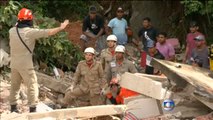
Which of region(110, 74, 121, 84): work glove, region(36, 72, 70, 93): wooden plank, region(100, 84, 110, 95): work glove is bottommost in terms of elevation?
region(36, 72, 70, 93): wooden plank

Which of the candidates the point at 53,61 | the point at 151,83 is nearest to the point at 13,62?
the point at 151,83

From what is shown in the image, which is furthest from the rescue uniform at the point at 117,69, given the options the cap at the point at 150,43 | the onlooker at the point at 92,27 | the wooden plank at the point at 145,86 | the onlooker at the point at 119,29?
the onlooker at the point at 92,27

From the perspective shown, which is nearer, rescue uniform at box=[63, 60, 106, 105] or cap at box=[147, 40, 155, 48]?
rescue uniform at box=[63, 60, 106, 105]

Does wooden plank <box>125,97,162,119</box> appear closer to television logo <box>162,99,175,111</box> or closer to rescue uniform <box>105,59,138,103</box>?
television logo <box>162,99,175,111</box>

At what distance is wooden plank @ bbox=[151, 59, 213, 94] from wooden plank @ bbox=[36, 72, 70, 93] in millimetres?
3921

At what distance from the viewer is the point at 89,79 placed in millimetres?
10578

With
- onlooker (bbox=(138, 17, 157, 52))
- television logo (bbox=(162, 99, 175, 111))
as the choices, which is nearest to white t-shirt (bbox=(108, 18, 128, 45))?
onlooker (bbox=(138, 17, 157, 52))

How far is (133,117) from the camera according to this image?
28.4 ft

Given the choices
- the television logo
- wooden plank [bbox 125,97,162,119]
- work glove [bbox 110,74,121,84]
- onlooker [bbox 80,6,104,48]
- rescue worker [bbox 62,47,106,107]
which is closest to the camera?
the television logo

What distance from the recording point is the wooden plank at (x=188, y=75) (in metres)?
8.01

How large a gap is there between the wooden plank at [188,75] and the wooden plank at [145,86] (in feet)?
0.83

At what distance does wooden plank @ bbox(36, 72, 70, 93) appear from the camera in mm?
12469

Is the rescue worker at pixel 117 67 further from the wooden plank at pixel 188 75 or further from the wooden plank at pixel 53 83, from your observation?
the wooden plank at pixel 53 83

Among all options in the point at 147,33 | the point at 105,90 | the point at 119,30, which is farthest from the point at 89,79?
the point at 119,30
